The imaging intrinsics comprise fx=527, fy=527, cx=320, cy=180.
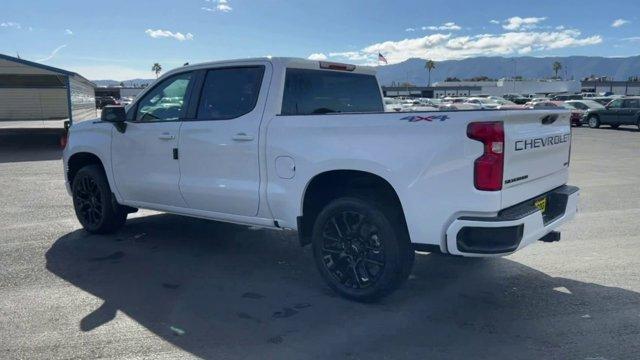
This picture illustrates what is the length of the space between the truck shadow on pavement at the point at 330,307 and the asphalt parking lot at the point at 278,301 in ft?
0.05

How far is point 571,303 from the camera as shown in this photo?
4.34m

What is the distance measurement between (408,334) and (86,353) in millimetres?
2227

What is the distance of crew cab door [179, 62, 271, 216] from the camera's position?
15.9 ft

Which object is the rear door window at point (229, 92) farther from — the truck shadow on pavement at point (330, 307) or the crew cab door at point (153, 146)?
the truck shadow on pavement at point (330, 307)

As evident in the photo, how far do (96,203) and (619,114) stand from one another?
91.5 feet

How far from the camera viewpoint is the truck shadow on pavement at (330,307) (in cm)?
362

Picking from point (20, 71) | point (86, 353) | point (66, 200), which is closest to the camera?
point (86, 353)

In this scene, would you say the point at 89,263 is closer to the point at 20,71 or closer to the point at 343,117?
the point at 343,117

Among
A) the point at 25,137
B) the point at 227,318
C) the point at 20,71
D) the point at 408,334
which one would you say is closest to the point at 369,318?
the point at 408,334

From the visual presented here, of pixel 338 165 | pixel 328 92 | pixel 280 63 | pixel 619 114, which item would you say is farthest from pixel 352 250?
pixel 619 114

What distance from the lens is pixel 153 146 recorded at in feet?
18.5

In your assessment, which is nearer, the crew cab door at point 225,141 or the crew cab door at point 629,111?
the crew cab door at point 225,141

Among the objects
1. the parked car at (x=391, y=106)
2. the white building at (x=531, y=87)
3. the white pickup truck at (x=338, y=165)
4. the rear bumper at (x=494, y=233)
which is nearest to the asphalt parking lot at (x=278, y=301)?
the white pickup truck at (x=338, y=165)

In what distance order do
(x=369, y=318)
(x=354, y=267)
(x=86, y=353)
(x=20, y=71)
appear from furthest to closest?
(x=20, y=71) < (x=354, y=267) < (x=369, y=318) < (x=86, y=353)
